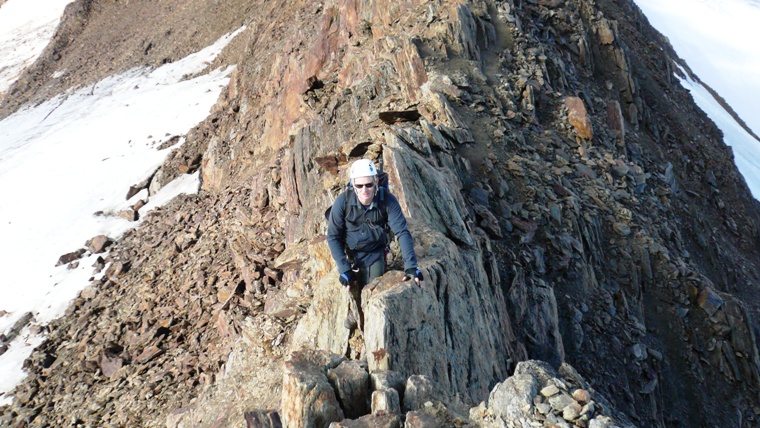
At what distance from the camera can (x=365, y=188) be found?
26.5 ft

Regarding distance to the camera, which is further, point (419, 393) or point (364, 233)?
point (364, 233)

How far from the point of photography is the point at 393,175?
1108 centimetres

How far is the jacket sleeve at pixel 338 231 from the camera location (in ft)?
27.6

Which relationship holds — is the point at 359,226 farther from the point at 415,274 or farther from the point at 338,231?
the point at 415,274

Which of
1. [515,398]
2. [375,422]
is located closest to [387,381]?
[375,422]

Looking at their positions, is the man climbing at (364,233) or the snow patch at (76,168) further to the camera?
the snow patch at (76,168)

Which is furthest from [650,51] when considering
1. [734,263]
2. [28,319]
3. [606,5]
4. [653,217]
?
[28,319]

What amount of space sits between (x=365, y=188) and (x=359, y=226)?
29.2 inches

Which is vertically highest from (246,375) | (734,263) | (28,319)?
(246,375)

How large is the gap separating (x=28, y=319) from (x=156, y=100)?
2183cm

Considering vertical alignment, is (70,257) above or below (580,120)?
below

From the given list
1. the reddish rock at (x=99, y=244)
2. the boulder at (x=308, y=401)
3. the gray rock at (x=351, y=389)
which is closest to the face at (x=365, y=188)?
the gray rock at (x=351, y=389)

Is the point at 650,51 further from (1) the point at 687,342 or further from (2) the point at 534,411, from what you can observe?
(2) the point at 534,411

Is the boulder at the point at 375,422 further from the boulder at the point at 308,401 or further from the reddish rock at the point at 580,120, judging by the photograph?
the reddish rock at the point at 580,120
